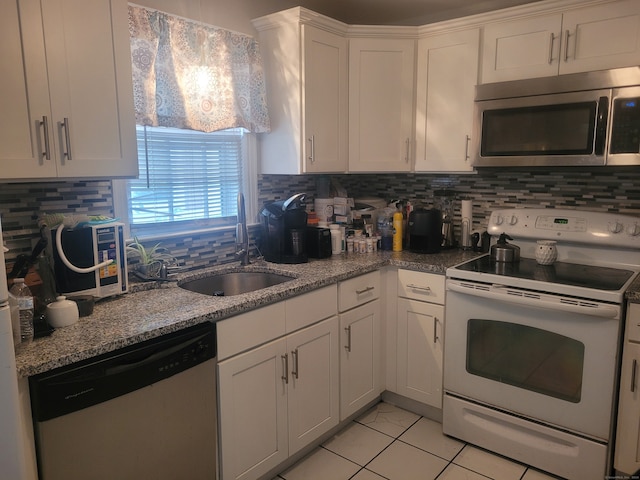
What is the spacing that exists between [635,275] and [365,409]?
155 centimetres

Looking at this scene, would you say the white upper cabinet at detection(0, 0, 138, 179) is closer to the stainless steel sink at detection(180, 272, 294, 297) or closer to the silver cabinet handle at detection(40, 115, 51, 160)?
the silver cabinet handle at detection(40, 115, 51, 160)

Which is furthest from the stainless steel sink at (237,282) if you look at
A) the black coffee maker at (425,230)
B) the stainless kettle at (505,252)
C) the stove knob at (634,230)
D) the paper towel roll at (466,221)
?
the stove knob at (634,230)

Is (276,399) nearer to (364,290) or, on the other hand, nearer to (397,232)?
(364,290)

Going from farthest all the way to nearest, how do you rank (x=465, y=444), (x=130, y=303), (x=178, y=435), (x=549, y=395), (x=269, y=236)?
1. (x=269, y=236)
2. (x=465, y=444)
3. (x=549, y=395)
4. (x=130, y=303)
5. (x=178, y=435)

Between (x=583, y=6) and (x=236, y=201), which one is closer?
(x=583, y=6)

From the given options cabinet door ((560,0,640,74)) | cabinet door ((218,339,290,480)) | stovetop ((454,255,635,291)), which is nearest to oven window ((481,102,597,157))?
cabinet door ((560,0,640,74))

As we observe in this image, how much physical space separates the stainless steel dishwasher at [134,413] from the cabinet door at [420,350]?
123 cm

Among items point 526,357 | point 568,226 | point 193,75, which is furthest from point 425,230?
point 193,75

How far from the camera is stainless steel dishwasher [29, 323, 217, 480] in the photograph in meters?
1.33

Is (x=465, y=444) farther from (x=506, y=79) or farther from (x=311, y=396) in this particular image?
(x=506, y=79)

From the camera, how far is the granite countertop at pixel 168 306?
1386 millimetres

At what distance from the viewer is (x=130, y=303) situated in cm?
187

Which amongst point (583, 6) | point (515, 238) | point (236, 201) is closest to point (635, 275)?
point (515, 238)

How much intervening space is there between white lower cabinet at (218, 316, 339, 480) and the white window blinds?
880mm
